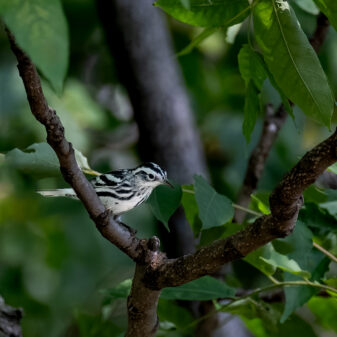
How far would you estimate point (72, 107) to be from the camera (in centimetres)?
270

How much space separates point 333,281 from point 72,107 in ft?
5.28

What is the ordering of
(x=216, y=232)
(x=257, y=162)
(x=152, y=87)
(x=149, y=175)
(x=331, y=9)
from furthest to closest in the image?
(x=152, y=87), (x=257, y=162), (x=149, y=175), (x=216, y=232), (x=331, y=9)

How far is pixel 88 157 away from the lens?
2.87 m

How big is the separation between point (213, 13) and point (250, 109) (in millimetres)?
153

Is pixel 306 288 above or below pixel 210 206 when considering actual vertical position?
below

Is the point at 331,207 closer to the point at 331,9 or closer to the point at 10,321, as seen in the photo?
the point at 331,9

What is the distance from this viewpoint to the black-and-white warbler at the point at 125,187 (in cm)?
163

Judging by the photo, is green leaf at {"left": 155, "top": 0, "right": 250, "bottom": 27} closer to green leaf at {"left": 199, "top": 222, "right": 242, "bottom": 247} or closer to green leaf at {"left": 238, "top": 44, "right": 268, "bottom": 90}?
green leaf at {"left": 238, "top": 44, "right": 268, "bottom": 90}

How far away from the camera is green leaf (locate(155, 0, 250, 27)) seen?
1.01 meters

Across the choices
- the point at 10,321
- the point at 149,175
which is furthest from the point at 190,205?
the point at 10,321

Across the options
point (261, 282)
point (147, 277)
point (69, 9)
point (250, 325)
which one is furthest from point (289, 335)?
point (69, 9)

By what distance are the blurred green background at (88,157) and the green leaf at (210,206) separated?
2.85 ft

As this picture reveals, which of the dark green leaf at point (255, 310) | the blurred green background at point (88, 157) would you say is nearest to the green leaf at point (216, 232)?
the dark green leaf at point (255, 310)

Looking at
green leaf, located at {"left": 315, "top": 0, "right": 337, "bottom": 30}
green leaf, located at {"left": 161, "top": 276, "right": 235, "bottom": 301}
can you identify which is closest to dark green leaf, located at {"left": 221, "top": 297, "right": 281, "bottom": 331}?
green leaf, located at {"left": 161, "top": 276, "right": 235, "bottom": 301}
